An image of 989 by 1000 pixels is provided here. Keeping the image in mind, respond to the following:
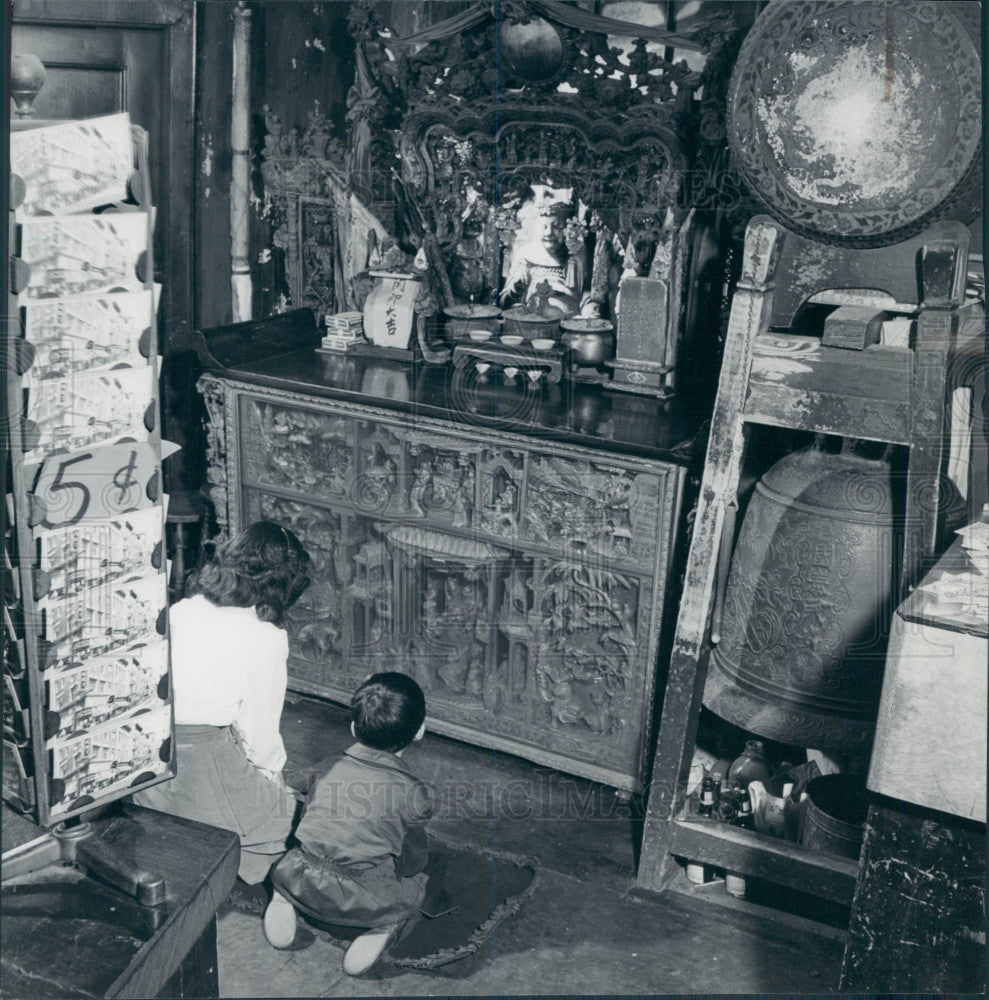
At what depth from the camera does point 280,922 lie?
2963 millimetres

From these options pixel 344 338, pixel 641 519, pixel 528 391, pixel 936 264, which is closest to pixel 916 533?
pixel 936 264

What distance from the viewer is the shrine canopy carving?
3.66 m

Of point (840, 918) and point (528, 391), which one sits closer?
point (840, 918)

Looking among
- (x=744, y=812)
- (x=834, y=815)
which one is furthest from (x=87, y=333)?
(x=744, y=812)

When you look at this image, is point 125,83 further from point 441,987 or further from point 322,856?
point 441,987

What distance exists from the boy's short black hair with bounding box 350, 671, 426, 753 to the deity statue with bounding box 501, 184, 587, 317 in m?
1.58

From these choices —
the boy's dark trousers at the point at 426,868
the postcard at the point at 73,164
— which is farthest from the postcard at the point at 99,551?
the boy's dark trousers at the point at 426,868

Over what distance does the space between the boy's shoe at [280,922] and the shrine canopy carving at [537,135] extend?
2.15 meters

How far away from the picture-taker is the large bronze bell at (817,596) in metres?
2.90

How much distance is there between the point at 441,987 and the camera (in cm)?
285

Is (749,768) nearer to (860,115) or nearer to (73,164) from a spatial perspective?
(860,115)

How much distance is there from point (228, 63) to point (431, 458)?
5.47 ft

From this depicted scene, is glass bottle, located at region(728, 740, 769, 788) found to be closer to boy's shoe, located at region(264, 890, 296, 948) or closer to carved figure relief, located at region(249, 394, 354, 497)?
boy's shoe, located at region(264, 890, 296, 948)

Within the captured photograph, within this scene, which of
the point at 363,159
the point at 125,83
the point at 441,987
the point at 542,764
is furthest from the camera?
the point at 363,159
